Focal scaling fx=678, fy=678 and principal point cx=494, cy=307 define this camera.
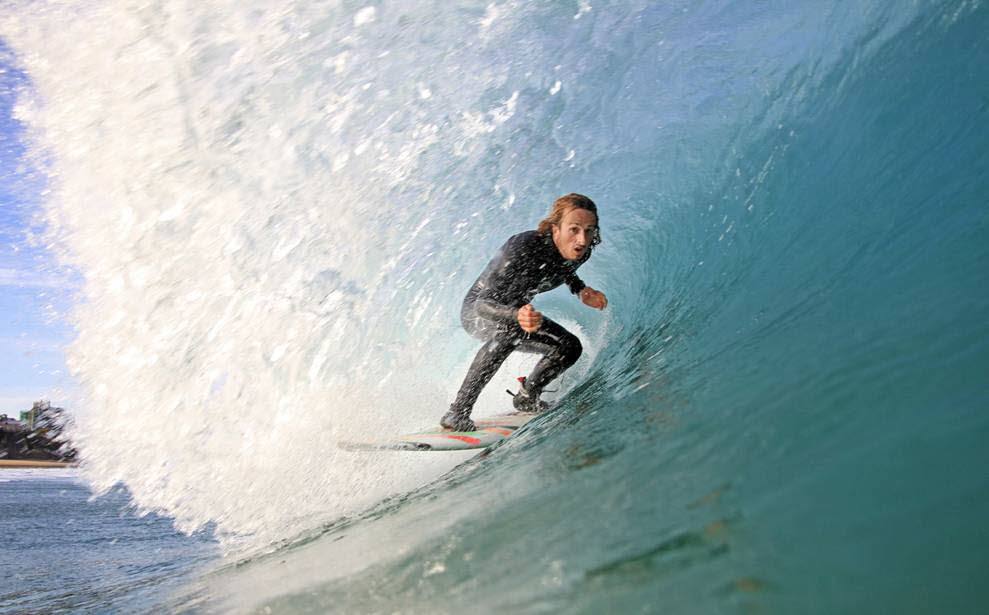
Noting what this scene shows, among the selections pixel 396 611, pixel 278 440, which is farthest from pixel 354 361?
pixel 396 611

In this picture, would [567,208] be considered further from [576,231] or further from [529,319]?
[529,319]

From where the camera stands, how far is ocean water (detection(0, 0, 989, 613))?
1692 millimetres

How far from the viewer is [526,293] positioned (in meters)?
4.39

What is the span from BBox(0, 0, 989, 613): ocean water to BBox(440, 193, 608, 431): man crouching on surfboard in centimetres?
37

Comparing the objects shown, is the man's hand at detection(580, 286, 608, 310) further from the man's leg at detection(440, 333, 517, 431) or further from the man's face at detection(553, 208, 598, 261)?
the man's leg at detection(440, 333, 517, 431)

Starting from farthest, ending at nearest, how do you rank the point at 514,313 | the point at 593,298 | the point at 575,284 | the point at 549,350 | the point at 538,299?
the point at 538,299 < the point at 575,284 < the point at 593,298 < the point at 549,350 < the point at 514,313

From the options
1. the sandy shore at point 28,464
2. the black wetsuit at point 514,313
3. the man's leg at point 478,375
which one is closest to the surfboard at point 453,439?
the man's leg at point 478,375

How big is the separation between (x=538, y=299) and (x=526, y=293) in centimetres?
304

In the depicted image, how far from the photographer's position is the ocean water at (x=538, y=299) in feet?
5.55

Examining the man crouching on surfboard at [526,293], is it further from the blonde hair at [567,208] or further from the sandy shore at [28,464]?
the sandy shore at [28,464]

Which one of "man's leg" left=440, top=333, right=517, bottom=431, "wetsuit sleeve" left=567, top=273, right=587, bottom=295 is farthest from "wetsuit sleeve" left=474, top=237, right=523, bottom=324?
"wetsuit sleeve" left=567, top=273, right=587, bottom=295

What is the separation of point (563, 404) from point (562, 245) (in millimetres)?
1017

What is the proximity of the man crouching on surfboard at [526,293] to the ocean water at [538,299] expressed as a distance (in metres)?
0.37

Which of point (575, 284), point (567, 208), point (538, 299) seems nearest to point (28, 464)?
point (538, 299)
